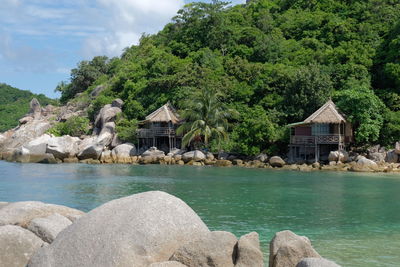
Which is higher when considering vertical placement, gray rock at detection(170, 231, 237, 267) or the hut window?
the hut window

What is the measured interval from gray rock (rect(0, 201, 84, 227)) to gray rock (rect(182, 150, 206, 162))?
30951 mm

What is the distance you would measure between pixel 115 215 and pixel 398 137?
33.8 metres

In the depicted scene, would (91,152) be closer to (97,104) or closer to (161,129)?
(161,129)

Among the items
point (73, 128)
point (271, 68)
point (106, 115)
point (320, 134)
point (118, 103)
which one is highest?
point (271, 68)

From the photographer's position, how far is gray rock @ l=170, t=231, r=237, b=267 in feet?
21.2

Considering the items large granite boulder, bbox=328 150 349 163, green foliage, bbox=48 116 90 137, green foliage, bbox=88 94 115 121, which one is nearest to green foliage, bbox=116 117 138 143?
green foliage, bbox=48 116 90 137

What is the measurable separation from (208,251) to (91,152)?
3738 cm

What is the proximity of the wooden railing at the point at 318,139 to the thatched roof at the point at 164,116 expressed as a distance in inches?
454

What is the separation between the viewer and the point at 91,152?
42.7 metres

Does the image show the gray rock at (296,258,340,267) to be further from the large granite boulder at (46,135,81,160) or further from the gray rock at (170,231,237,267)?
the large granite boulder at (46,135,81,160)

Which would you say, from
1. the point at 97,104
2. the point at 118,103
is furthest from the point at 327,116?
the point at 97,104

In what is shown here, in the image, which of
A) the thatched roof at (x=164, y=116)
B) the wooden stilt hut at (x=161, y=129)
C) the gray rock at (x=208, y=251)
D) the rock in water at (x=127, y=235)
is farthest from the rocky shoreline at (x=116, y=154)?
the rock in water at (x=127, y=235)

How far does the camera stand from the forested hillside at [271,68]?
38906 mm

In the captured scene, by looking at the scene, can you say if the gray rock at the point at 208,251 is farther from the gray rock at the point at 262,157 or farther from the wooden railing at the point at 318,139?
the gray rock at the point at 262,157
